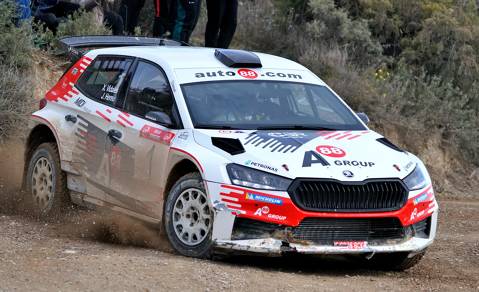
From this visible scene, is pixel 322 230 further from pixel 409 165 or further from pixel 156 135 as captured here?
pixel 156 135

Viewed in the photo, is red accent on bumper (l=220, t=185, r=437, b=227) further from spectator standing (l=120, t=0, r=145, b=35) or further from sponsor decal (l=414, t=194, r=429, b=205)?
spectator standing (l=120, t=0, r=145, b=35)

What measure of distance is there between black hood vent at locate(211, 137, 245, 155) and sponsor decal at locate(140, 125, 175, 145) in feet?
1.52

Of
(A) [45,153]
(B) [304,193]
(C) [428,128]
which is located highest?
(B) [304,193]

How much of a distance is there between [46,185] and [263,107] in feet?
8.19

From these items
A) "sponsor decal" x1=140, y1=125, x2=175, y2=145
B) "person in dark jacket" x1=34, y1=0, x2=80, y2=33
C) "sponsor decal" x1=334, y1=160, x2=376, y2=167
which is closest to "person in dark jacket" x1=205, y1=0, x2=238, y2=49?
"person in dark jacket" x1=34, y1=0, x2=80, y2=33

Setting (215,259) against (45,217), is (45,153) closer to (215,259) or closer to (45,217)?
(45,217)

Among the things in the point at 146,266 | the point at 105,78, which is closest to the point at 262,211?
the point at 146,266

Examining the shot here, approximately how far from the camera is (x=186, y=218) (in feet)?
25.9

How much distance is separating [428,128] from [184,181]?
9.33 metres

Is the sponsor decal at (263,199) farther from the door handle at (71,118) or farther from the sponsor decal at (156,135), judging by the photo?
the door handle at (71,118)

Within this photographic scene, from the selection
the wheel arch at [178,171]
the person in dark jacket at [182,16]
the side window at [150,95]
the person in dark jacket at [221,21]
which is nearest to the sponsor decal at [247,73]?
the side window at [150,95]

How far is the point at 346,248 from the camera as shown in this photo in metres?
7.67

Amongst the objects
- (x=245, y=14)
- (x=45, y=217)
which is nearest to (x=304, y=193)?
(x=45, y=217)

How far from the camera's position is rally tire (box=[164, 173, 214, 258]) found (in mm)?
7691
